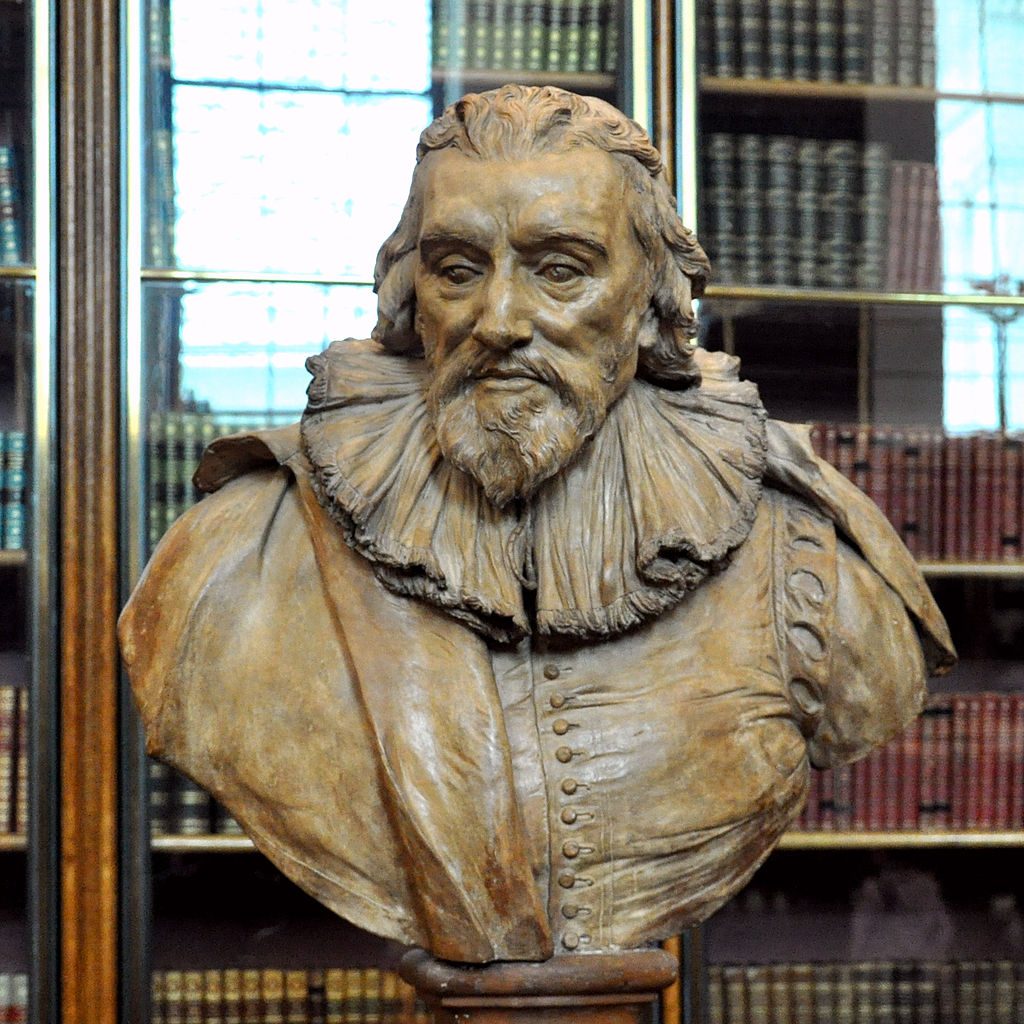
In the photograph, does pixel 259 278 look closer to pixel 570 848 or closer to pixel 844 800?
pixel 844 800

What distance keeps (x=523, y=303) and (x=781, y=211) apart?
1.79 metres

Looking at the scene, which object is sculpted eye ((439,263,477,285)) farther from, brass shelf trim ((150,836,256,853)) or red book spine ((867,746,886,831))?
red book spine ((867,746,886,831))

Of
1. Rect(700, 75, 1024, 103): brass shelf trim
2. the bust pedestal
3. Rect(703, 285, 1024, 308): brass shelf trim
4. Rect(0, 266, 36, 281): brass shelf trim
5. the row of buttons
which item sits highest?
Rect(700, 75, 1024, 103): brass shelf trim

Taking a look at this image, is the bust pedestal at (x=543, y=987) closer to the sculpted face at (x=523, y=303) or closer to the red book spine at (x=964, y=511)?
the sculpted face at (x=523, y=303)

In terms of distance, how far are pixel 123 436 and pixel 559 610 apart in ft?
5.04

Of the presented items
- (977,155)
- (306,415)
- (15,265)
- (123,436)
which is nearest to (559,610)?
(306,415)

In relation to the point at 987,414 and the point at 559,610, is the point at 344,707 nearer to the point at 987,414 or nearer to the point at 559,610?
the point at 559,610

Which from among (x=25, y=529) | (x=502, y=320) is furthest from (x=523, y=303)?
(x=25, y=529)

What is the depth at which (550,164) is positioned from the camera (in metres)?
2.01

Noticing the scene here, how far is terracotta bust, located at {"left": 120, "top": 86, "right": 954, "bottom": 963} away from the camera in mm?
2020

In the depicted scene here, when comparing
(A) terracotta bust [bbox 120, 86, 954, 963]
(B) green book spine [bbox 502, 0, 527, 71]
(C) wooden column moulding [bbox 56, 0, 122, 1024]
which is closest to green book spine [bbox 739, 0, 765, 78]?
(B) green book spine [bbox 502, 0, 527, 71]

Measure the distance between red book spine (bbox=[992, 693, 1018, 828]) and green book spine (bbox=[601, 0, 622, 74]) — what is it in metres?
1.51

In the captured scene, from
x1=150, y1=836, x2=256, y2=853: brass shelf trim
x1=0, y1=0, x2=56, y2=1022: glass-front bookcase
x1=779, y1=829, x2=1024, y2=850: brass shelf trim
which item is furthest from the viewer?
x1=779, y1=829, x2=1024, y2=850: brass shelf trim

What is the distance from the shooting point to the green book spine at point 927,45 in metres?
3.73
